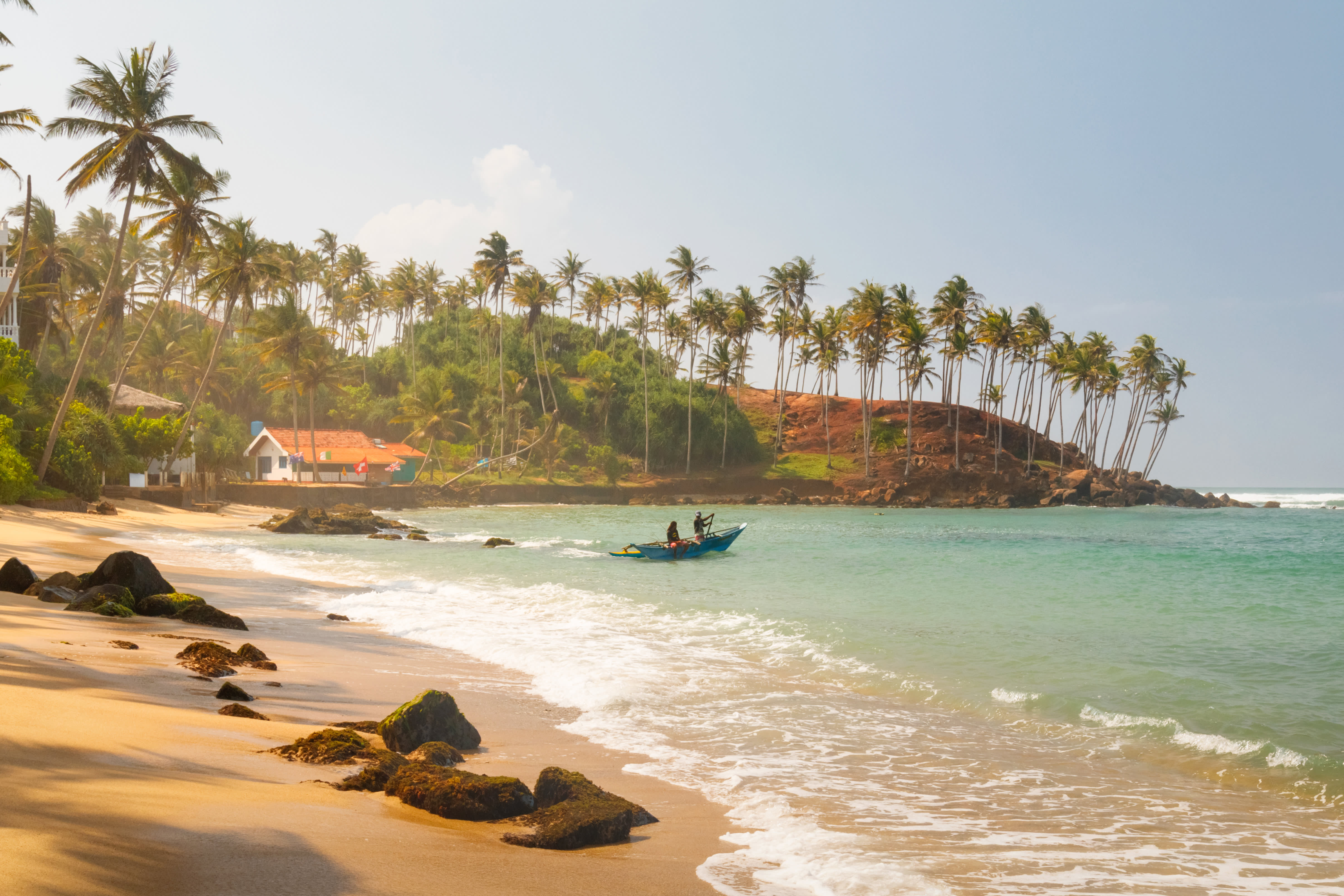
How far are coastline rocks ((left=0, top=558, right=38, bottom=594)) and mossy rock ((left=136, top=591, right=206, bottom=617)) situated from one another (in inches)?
66.9

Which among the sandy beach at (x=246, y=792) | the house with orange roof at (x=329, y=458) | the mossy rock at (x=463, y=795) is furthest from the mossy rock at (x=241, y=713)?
the house with orange roof at (x=329, y=458)

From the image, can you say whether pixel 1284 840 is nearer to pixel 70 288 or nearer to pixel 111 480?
pixel 111 480

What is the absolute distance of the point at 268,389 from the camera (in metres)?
65.2

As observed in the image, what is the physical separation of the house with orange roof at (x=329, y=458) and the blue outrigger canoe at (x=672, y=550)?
136ft

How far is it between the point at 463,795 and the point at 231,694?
3524mm

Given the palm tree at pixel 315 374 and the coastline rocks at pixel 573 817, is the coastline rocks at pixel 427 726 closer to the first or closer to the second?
the coastline rocks at pixel 573 817

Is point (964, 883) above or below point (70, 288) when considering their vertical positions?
below

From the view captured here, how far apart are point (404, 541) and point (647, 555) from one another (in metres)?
11.2

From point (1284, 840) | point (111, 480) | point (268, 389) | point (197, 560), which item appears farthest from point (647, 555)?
point (268, 389)

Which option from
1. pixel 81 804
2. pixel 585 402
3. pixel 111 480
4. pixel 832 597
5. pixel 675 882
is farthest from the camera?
pixel 585 402

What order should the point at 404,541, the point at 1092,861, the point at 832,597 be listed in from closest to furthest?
the point at 1092,861, the point at 832,597, the point at 404,541

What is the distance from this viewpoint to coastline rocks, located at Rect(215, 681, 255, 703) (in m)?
7.69

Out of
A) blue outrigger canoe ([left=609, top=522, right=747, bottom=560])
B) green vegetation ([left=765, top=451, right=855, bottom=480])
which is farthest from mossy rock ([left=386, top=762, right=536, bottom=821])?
green vegetation ([left=765, top=451, right=855, bottom=480])

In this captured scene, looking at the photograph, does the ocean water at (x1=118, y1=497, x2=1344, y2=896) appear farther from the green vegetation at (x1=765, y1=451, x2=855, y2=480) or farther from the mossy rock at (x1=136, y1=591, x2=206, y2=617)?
the green vegetation at (x1=765, y1=451, x2=855, y2=480)
